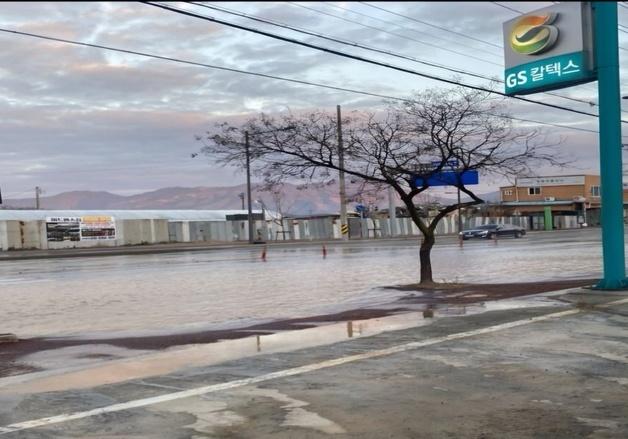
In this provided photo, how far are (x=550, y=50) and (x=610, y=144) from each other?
2300 mm

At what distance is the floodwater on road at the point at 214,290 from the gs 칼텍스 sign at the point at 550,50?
5748 millimetres

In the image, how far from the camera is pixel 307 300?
15.8m

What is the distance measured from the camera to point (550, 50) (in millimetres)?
13398

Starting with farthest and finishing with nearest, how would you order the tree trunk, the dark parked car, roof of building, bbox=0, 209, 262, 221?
roof of building, bbox=0, 209, 262, 221, the dark parked car, the tree trunk

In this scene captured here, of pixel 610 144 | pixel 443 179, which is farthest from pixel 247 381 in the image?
pixel 443 179

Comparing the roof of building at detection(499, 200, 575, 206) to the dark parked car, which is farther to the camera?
the roof of building at detection(499, 200, 575, 206)

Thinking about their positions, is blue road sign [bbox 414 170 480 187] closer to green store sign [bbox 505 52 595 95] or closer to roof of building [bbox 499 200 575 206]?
green store sign [bbox 505 52 595 95]

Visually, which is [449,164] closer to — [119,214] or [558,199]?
[119,214]

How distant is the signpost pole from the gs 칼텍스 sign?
0.81ft

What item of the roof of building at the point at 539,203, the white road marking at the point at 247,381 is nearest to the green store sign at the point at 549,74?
the white road marking at the point at 247,381

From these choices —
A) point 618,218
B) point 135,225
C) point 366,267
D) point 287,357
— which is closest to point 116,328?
point 287,357

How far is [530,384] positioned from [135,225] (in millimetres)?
59303

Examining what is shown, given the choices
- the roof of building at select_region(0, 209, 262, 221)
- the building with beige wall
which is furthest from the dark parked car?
the building with beige wall

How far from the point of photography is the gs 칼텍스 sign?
1310 cm
